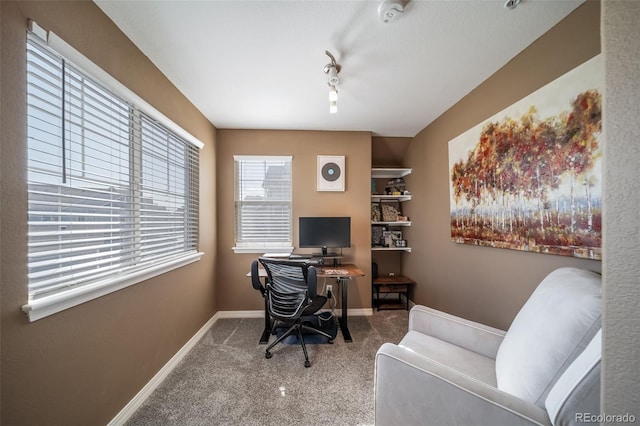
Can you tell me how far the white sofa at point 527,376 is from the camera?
0.74m

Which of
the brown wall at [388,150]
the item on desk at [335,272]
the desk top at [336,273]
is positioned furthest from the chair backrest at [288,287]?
the brown wall at [388,150]

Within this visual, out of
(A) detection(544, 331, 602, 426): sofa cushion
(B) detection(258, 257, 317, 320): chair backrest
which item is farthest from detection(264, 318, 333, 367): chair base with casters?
(A) detection(544, 331, 602, 426): sofa cushion

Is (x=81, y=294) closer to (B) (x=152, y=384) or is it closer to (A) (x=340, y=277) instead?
(B) (x=152, y=384)

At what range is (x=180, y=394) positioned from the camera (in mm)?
1564

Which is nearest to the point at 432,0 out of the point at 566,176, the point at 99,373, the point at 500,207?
the point at 566,176

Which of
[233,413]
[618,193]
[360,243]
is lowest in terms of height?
[233,413]

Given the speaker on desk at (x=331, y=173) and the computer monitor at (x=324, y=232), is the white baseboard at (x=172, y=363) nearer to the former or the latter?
the computer monitor at (x=324, y=232)

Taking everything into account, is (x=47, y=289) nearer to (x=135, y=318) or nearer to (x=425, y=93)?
(x=135, y=318)

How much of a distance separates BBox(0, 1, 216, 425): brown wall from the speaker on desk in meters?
1.69

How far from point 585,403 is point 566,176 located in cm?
115

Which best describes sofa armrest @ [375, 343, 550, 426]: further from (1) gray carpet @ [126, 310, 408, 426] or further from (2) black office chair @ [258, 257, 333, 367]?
(2) black office chair @ [258, 257, 333, 367]

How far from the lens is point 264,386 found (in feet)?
5.38

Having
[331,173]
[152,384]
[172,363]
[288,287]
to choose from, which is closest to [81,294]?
[152,384]

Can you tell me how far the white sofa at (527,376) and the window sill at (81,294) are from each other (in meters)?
1.55
